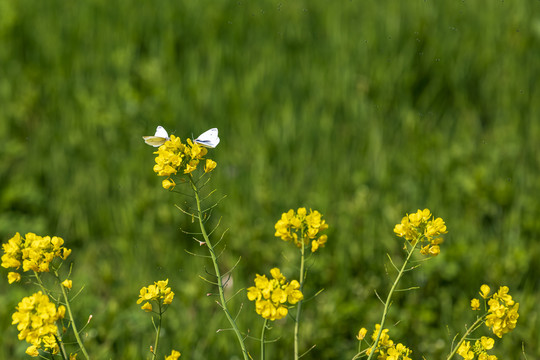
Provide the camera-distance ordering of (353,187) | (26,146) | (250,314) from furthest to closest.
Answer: (26,146), (353,187), (250,314)

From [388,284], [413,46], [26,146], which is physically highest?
[413,46]

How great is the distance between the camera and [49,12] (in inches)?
147

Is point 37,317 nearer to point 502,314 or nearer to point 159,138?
point 159,138

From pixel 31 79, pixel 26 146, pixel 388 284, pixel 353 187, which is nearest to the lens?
pixel 388 284

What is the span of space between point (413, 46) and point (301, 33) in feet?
2.24

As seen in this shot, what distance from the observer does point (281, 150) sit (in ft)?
9.58

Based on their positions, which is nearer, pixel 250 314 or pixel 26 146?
pixel 250 314

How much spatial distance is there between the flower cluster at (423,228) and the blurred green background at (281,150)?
1012 mm

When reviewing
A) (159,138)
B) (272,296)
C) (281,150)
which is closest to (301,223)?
(272,296)

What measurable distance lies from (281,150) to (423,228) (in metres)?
1.80

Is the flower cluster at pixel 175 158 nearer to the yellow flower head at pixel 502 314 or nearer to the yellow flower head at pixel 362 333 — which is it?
the yellow flower head at pixel 362 333

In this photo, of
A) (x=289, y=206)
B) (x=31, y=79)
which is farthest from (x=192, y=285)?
(x=31, y=79)

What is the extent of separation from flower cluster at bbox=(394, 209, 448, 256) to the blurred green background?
1012mm

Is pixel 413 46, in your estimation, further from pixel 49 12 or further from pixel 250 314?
pixel 49 12
